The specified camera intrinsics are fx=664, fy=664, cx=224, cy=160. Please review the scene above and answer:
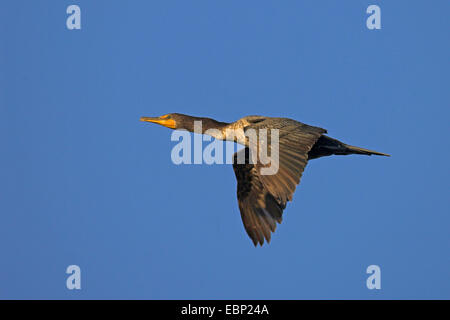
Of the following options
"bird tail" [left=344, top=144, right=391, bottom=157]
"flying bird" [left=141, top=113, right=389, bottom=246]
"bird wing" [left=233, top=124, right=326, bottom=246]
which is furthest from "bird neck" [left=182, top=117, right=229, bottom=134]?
"bird tail" [left=344, top=144, right=391, bottom=157]

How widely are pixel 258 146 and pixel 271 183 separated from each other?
883 millimetres

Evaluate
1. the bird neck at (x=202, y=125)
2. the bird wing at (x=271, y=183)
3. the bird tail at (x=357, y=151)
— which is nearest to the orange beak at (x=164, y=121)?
the bird neck at (x=202, y=125)

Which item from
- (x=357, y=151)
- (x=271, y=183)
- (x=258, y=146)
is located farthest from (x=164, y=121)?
(x=271, y=183)

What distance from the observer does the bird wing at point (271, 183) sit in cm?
922

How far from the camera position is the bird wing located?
30.2ft

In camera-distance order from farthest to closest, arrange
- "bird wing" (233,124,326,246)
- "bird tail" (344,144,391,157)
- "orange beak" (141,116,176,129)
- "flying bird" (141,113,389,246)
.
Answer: "orange beak" (141,116,176,129), "bird tail" (344,144,391,157), "flying bird" (141,113,389,246), "bird wing" (233,124,326,246)

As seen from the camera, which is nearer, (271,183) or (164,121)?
(271,183)

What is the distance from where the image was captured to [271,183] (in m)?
9.17

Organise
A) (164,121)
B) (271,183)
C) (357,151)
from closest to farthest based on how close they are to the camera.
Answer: (271,183), (357,151), (164,121)

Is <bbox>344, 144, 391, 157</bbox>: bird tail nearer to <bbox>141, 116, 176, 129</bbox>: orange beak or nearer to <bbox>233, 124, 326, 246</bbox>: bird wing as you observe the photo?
<bbox>233, 124, 326, 246</bbox>: bird wing

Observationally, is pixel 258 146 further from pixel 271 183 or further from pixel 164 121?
pixel 164 121
